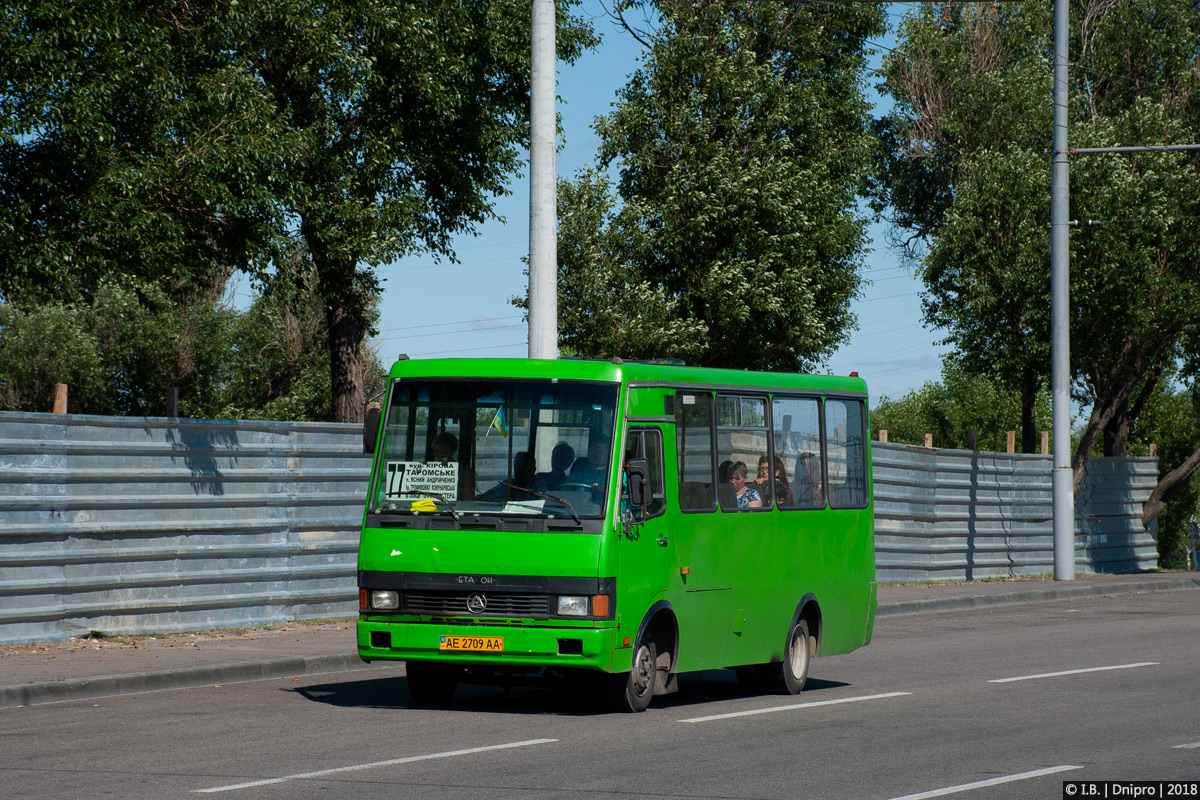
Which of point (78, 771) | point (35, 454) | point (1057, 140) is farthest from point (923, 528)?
point (78, 771)

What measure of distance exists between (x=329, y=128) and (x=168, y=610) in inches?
403

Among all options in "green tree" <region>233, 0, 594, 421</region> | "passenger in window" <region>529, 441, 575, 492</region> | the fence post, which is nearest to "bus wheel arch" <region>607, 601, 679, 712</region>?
"passenger in window" <region>529, 441, 575, 492</region>

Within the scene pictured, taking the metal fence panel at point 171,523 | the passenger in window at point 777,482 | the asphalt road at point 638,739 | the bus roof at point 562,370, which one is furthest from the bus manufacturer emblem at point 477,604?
the metal fence panel at point 171,523

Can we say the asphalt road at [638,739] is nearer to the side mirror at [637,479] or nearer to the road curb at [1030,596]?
the side mirror at [637,479]

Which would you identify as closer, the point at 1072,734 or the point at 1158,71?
the point at 1072,734

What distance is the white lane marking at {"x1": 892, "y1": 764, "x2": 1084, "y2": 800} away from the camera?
7.95 metres

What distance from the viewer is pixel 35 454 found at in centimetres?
1468

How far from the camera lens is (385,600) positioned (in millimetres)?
11188

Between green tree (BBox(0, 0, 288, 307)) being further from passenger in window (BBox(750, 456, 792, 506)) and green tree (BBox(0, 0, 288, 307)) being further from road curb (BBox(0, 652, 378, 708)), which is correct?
passenger in window (BBox(750, 456, 792, 506))

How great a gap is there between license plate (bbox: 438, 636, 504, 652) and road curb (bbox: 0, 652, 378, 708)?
3.13 meters

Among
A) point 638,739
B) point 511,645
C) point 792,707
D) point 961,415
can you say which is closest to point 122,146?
point 511,645

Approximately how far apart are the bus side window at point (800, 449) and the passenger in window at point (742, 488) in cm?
46

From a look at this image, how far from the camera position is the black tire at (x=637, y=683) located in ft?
37.1

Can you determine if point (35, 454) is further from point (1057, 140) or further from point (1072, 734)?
point (1057, 140)
